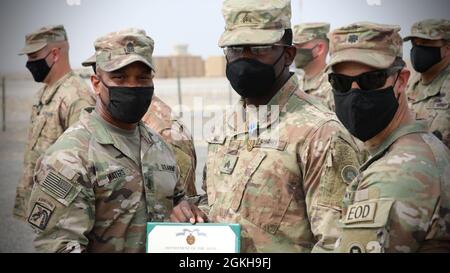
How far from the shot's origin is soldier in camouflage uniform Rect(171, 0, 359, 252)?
318 cm

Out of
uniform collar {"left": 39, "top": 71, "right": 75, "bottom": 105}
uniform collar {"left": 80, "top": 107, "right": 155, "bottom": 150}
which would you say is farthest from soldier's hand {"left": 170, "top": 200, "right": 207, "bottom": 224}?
uniform collar {"left": 39, "top": 71, "right": 75, "bottom": 105}

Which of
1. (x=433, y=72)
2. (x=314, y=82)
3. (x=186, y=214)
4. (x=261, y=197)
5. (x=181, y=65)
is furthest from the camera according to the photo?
(x=181, y=65)

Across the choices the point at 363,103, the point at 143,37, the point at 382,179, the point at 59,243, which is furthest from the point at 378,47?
the point at 59,243

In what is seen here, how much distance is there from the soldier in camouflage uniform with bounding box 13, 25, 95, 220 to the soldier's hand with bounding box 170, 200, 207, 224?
2.65m

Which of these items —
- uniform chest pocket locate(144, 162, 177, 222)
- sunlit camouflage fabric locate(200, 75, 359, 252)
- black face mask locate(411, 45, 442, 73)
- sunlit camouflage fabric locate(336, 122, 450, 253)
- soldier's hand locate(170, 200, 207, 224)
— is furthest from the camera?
black face mask locate(411, 45, 442, 73)

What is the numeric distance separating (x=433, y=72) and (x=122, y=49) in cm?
390

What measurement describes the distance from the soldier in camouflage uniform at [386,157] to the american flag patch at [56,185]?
125 centimetres

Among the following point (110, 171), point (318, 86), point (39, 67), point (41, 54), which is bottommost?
point (318, 86)

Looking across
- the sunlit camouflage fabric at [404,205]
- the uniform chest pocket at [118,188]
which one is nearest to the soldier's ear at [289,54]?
the uniform chest pocket at [118,188]

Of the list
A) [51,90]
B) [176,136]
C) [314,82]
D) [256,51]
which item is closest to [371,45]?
[256,51]

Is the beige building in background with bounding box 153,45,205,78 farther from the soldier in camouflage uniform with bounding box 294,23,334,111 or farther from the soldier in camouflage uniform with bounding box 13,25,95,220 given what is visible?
the soldier in camouflage uniform with bounding box 13,25,95,220

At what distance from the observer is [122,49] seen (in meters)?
3.55

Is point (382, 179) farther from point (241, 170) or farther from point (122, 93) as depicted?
point (122, 93)

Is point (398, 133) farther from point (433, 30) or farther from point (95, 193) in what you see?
point (433, 30)
